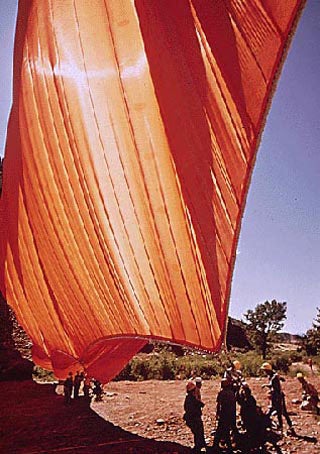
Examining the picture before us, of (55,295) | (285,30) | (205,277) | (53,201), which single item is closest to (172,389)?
(55,295)

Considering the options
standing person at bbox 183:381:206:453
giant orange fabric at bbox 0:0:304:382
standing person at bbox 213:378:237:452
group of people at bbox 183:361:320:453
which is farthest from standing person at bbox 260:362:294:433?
giant orange fabric at bbox 0:0:304:382

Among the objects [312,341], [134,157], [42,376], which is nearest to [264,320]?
[312,341]

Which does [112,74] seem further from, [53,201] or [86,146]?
[53,201]

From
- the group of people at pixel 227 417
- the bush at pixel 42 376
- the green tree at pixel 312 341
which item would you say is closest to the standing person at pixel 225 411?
the group of people at pixel 227 417

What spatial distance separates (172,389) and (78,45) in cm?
1539

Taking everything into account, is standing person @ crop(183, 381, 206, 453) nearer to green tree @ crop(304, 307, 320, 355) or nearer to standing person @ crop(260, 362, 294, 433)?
standing person @ crop(260, 362, 294, 433)

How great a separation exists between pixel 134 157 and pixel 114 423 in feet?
31.2

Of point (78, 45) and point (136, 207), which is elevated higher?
point (78, 45)

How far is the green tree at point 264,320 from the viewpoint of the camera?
4348cm

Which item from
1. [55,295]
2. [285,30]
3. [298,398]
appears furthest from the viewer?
[298,398]

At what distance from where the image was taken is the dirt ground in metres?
8.04

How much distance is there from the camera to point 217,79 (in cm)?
206

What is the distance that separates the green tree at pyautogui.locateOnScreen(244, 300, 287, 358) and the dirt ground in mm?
28838

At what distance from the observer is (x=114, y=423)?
10.4 m
